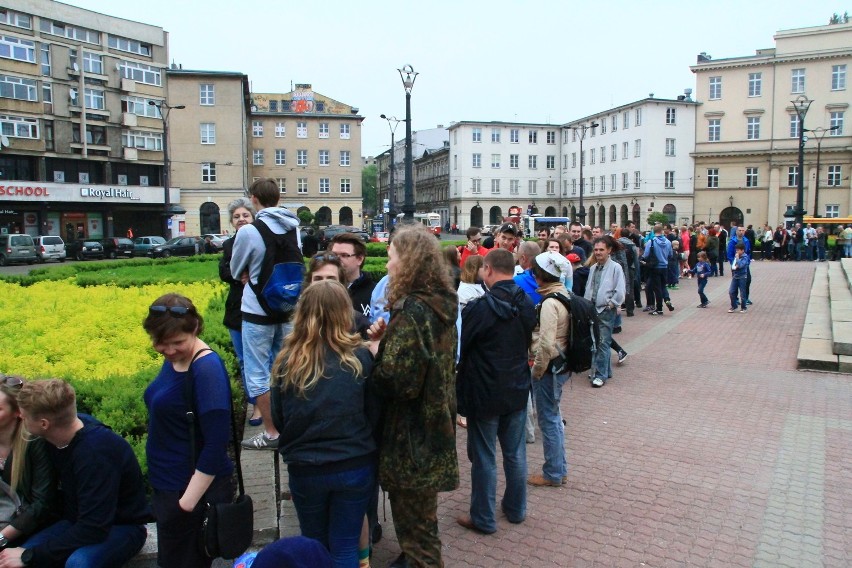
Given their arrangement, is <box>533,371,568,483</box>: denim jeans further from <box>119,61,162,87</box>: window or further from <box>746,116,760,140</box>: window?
<box>746,116,760,140</box>: window

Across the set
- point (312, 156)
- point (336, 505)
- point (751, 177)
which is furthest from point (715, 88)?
point (336, 505)

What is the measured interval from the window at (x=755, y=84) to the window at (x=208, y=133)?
1993 inches

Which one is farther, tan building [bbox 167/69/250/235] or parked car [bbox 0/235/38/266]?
tan building [bbox 167/69/250/235]

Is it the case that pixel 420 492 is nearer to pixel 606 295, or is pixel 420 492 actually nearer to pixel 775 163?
pixel 606 295

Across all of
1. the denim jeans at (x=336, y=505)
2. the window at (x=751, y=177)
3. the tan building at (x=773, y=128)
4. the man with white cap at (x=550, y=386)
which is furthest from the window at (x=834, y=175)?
the denim jeans at (x=336, y=505)

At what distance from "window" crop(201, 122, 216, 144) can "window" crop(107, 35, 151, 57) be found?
7068mm

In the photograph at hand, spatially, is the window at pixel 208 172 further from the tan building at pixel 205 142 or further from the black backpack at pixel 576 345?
the black backpack at pixel 576 345

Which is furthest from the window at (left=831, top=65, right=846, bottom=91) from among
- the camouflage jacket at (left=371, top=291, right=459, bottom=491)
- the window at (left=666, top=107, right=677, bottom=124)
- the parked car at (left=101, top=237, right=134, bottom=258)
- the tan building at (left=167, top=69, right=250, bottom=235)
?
the camouflage jacket at (left=371, top=291, right=459, bottom=491)

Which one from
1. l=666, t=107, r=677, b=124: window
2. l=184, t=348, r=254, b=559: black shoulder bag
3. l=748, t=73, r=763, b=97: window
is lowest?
l=184, t=348, r=254, b=559: black shoulder bag

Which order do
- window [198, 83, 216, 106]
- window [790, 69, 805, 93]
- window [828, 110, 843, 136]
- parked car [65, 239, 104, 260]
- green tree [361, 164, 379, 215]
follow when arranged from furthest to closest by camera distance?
green tree [361, 164, 379, 215], window [790, 69, 805, 93], window [828, 110, 843, 136], window [198, 83, 216, 106], parked car [65, 239, 104, 260]

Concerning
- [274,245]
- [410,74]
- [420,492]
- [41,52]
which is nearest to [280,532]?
[420,492]

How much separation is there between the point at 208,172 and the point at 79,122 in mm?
11600

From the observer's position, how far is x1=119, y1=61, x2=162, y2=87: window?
52562mm

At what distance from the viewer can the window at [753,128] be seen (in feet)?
210
